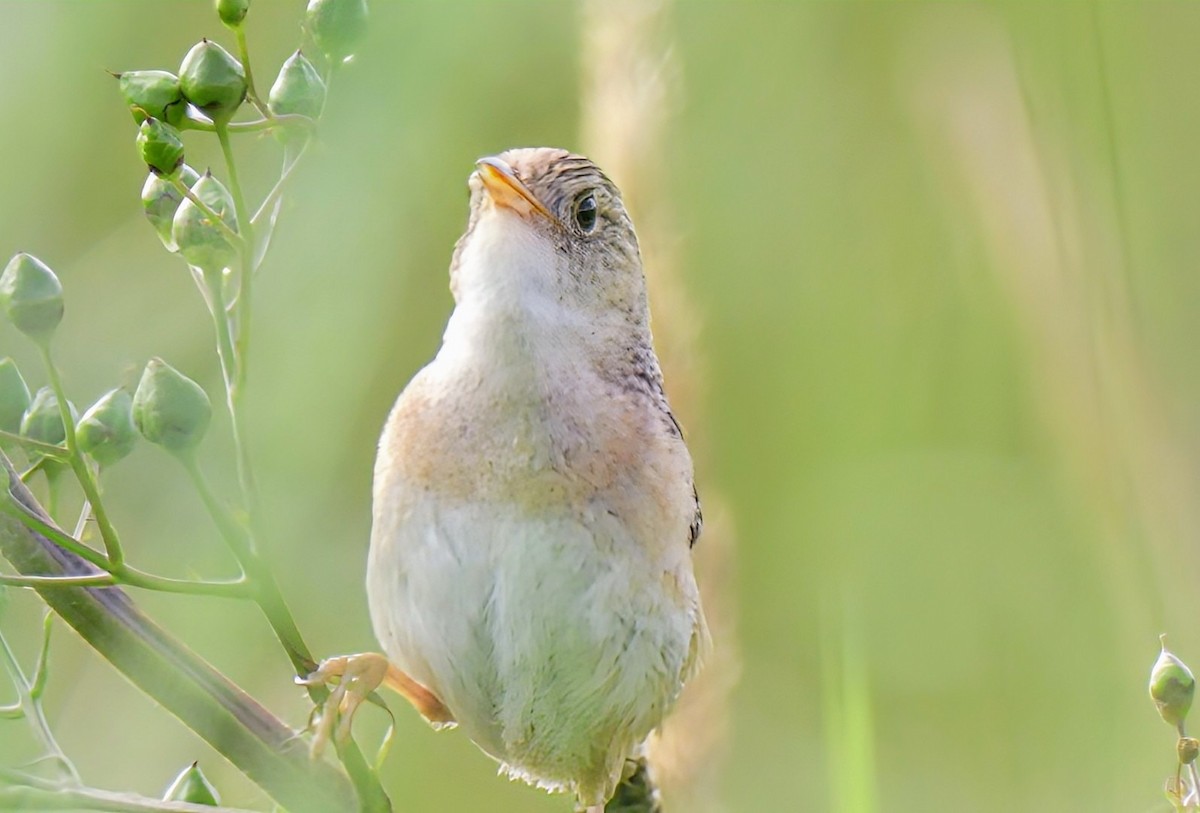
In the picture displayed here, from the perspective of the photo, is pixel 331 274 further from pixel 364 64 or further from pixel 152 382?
pixel 152 382

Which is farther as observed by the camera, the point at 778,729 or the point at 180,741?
the point at 778,729

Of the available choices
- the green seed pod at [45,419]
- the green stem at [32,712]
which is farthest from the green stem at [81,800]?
the green seed pod at [45,419]

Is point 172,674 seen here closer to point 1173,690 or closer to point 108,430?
point 108,430

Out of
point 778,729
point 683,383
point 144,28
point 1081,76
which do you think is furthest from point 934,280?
point 144,28

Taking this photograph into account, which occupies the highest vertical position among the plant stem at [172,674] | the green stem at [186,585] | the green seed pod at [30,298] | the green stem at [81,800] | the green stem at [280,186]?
the green stem at [280,186]

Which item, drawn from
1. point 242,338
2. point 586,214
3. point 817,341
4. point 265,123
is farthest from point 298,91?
point 817,341

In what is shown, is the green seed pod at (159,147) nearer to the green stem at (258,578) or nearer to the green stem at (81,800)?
the green stem at (258,578)

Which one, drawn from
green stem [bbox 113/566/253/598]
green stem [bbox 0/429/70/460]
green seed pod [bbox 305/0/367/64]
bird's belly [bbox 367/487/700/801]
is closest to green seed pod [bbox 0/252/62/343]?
green stem [bbox 0/429/70/460]
